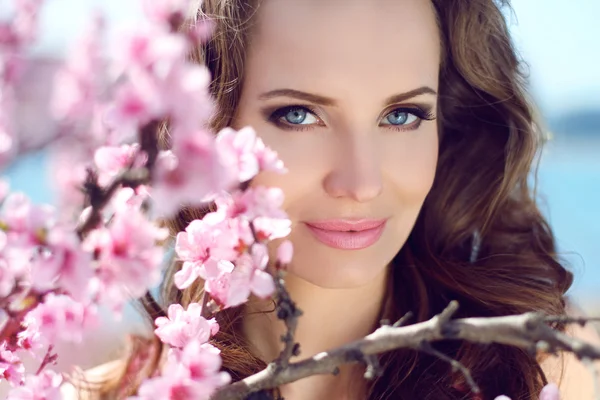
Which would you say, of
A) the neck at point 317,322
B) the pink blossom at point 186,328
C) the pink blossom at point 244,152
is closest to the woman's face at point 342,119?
the neck at point 317,322

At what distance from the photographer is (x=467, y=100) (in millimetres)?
1951

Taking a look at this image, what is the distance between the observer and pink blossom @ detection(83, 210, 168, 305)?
25.6 inches

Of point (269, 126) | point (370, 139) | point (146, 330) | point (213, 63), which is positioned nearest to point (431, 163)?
point (370, 139)

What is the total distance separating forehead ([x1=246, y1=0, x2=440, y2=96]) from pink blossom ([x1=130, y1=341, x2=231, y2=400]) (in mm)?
740

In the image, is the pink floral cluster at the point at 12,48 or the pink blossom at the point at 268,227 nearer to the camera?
the pink floral cluster at the point at 12,48

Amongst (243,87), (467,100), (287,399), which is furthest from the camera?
(467,100)

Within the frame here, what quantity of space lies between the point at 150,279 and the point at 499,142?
4.91ft

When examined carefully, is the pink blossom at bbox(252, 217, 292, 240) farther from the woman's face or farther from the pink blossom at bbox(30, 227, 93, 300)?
the woman's face

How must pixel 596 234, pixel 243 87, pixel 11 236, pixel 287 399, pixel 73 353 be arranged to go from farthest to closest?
pixel 596 234 < pixel 73 353 < pixel 287 399 < pixel 243 87 < pixel 11 236

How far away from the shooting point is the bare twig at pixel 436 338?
62 cm

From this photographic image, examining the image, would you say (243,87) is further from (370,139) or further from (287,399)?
(287,399)

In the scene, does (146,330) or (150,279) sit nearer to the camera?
(150,279)

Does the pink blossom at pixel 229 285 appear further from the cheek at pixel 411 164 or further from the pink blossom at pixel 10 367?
the cheek at pixel 411 164

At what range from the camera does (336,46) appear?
4.65 ft
